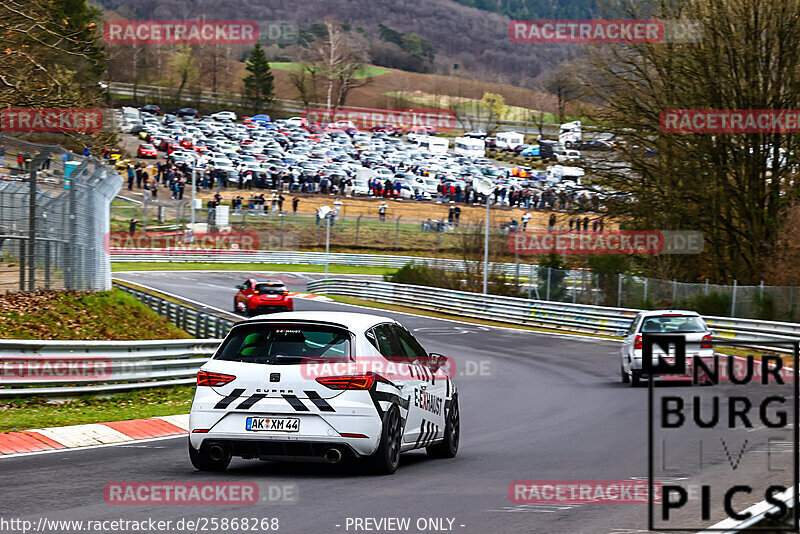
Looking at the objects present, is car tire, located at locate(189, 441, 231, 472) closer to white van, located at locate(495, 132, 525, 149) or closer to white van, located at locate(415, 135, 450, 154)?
white van, located at locate(415, 135, 450, 154)

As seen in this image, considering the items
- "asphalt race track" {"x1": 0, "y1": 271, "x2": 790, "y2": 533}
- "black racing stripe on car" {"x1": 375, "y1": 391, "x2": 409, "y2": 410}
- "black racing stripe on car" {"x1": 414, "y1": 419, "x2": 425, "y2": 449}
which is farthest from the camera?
"black racing stripe on car" {"x1": 414, "y1": 419, "x2": 425, "y2": 449}

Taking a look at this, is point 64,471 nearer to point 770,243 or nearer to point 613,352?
point 613,352

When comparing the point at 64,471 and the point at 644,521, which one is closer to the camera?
the point at 644,521

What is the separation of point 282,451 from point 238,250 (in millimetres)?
64254

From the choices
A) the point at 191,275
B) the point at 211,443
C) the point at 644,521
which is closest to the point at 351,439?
the point at 211,443

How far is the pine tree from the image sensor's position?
456 ft

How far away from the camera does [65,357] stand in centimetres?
1591

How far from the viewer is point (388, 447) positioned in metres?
10.1

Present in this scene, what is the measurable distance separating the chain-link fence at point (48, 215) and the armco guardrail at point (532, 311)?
19363mm

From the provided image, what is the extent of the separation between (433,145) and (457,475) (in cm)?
11506

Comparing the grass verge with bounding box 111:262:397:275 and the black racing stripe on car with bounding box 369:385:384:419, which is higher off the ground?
the black racing stripe on car with bounding box 369:385:384:419

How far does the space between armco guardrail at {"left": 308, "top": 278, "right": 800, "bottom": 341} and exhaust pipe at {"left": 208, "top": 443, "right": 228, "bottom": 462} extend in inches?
974

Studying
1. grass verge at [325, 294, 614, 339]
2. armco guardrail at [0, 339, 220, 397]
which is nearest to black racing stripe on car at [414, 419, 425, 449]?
armco guardrail at [0, 339, 220, 397]

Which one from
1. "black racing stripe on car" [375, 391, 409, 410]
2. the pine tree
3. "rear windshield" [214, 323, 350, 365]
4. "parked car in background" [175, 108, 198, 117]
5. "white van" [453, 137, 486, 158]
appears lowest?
"black racing stripe on car" [375, 391, 409, 410]
